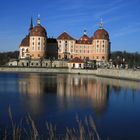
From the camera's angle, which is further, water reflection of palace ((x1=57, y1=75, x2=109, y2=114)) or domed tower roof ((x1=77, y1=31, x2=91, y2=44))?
domed tower roof ((x1=77, y1=31, x2=91, y2=44))

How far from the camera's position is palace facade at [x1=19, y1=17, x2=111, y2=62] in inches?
2923

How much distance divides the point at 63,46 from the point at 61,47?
640 mm

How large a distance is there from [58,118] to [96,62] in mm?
61968

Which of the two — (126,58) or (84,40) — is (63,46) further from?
(126,58)

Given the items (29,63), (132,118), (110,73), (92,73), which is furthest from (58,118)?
(29,63)

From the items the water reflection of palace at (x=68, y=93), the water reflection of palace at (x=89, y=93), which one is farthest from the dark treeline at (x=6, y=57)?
the water reflection of palace at (x=89, y=93)

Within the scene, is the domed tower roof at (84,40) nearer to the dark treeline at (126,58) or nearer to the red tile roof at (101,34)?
the red tile roof at (101,34)

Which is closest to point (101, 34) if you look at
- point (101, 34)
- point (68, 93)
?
point (101, 34)

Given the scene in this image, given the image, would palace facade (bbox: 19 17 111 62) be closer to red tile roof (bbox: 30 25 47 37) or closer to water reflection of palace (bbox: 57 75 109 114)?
red tile roof (bbox: 30 25 47 37)

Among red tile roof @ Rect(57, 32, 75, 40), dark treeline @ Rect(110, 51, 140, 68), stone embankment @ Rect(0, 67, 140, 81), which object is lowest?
stone embankment @ Rect(0, 67, 140, 81)

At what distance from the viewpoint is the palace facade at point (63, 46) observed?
7425cm

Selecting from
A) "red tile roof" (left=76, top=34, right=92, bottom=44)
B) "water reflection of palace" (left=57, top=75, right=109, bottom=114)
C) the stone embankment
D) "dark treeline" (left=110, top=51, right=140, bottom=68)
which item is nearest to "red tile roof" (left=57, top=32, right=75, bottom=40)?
"red tile roof" (left=76, top=34, right=92, bottom=44)

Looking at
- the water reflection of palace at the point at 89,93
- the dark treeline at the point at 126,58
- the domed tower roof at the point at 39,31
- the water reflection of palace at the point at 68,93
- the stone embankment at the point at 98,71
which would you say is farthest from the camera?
the dark treeline at the point at 126,58

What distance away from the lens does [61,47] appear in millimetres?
78562
